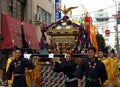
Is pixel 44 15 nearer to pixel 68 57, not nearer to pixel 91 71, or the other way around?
pixel 68 57

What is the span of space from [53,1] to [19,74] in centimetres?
3417

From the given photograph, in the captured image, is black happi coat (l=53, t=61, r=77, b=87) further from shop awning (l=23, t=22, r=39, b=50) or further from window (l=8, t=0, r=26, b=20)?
shop awning (l=23, t=22, r=39, b=50)

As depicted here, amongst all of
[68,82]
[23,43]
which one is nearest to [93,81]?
[68,82]

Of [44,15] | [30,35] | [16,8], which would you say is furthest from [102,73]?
[44,15]

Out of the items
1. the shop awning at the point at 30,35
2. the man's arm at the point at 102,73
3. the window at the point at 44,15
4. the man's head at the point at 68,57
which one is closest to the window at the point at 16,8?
the shop awning at the point at 30,35

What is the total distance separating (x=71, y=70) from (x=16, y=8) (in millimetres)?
17993

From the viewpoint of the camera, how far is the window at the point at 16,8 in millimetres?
25997

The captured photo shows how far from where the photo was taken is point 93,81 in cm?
855

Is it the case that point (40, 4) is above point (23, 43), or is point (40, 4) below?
above

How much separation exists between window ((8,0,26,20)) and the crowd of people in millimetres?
13861

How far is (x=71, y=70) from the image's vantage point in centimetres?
1045

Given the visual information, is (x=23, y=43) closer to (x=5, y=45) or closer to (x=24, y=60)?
(x=5, y=45)

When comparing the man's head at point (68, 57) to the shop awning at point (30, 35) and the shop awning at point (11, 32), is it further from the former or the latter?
the shop awning at point (30, 35)

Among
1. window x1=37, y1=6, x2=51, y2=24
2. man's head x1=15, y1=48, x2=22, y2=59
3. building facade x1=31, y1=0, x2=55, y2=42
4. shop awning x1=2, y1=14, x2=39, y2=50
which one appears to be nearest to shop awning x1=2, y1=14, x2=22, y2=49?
shop awning x1=2, y1=14, x2=39, y2=50
